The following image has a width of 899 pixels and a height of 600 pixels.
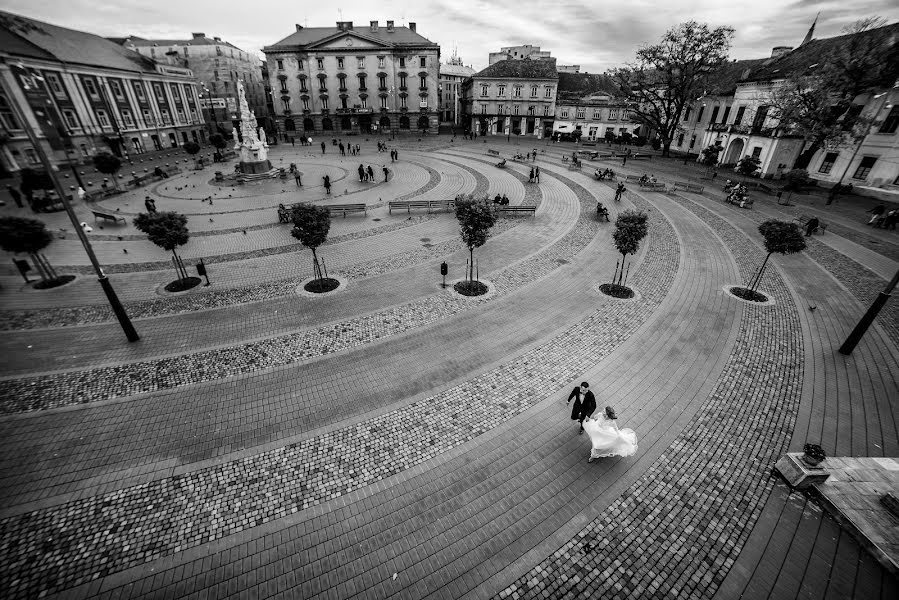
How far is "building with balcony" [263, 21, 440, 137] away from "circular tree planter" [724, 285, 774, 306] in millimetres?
63223

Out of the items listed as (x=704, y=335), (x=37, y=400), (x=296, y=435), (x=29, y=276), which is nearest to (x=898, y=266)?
(x=704, y=335)

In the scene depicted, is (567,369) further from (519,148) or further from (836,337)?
(519,148)

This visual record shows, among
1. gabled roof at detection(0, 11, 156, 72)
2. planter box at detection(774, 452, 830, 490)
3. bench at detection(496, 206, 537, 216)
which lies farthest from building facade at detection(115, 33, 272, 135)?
planter box at detection(774, 452, 830, 490)

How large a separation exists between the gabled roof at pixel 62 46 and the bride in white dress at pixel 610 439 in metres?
56.8

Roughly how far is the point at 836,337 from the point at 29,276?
31623 mm

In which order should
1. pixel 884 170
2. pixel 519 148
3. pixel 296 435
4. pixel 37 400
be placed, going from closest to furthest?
pixel 296 435, pixel 37 400, pixel 884 170, pixel 519 148

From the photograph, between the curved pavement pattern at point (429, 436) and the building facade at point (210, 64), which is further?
the building facade at point (210, 64)

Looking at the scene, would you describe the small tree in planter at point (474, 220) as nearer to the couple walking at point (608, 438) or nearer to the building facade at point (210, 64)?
the couple walking at point (608, 438)

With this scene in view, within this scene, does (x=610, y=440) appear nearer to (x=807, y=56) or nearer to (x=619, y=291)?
(x=619, y=291)

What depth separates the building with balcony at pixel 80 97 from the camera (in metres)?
35.7

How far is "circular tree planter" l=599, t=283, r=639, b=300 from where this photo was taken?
48.4 ft

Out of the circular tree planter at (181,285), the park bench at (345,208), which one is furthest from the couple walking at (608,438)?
the park bench at (345,208)

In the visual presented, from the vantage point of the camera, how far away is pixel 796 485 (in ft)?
24.3

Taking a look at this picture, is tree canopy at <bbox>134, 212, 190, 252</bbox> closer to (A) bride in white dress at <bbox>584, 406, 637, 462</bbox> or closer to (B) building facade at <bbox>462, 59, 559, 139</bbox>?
(A) bride in white dress at <bbox>584, 406, 637, 462</bbox>
